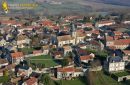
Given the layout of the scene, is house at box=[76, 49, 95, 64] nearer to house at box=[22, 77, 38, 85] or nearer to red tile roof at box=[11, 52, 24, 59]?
red tile roof at box=[11, 52, 24, 59]

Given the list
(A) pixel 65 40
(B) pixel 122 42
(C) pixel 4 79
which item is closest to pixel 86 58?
(B) pixel 122 42

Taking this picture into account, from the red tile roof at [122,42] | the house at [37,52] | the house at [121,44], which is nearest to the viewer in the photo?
the house at [37,52]

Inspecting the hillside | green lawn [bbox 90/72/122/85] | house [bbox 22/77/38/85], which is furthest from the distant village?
the hillside

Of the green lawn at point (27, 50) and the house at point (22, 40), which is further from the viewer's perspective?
the house at point (22, 40)

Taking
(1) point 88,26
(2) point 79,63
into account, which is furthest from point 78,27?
(2) point 79,63

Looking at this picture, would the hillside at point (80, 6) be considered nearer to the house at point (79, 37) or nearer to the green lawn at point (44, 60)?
the house at point (79, 37)

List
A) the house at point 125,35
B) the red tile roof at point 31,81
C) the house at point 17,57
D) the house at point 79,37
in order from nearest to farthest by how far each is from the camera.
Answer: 1. the red tile roof at point 31,81
2. the house at point 17,57
3. the house at point 79,37
4. the house at point 125,35

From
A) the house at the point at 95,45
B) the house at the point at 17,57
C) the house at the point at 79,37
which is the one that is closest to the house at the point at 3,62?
the house at the point at 17,57

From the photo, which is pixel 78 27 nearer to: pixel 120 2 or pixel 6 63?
pixel 6 63
